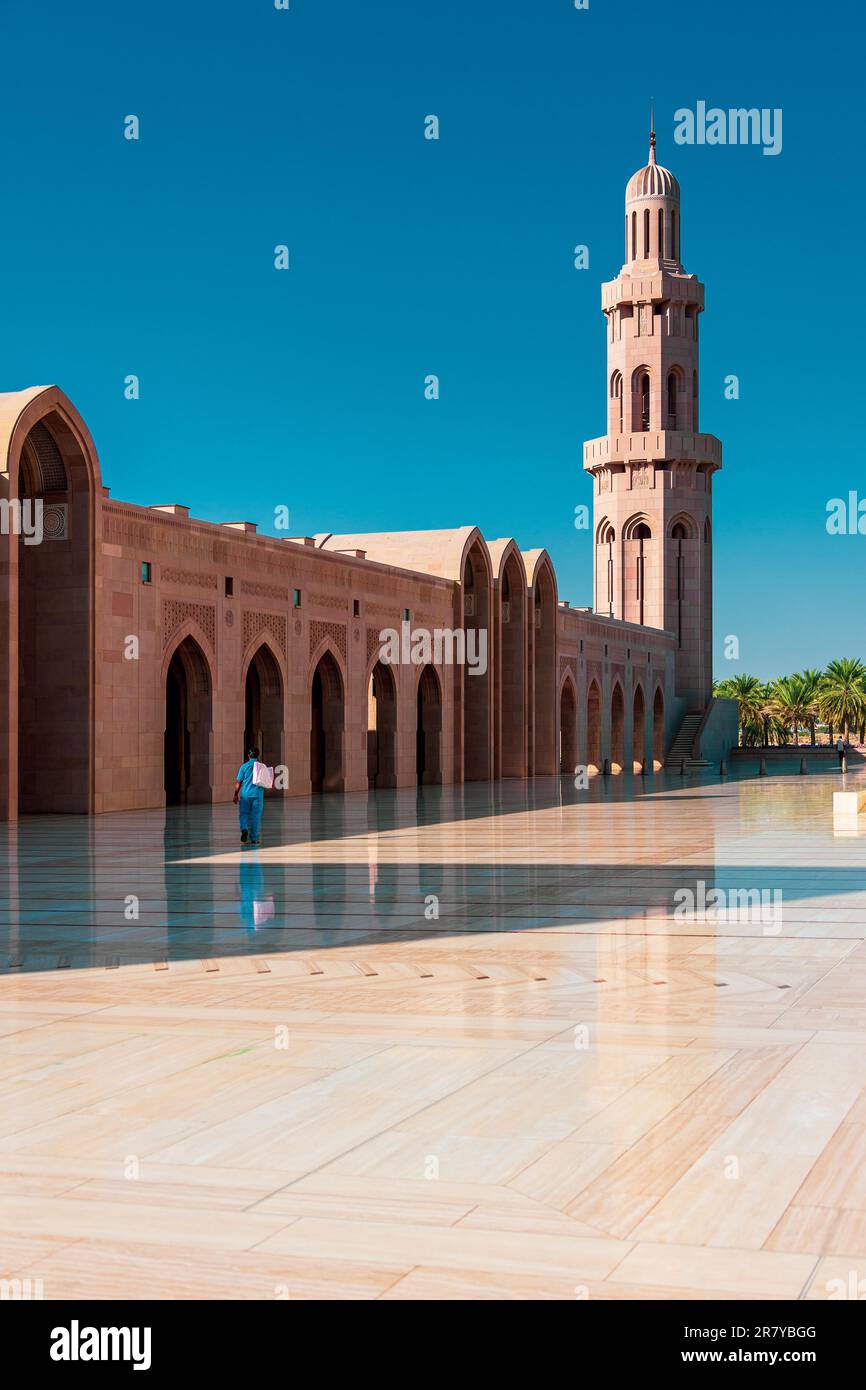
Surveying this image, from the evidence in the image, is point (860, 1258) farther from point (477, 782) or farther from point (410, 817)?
point (477, 782)

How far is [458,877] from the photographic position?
489 inches

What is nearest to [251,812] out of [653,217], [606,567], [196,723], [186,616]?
[186,616]

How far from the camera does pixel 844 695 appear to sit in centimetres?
6988

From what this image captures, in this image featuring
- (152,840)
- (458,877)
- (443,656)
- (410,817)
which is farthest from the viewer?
(443,656)

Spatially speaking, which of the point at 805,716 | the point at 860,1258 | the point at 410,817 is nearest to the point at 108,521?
the point at 410,817

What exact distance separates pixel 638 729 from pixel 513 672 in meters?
13.2

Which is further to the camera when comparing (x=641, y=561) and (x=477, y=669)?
(x=641, y=561)

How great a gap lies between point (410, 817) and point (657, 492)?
33.4 meters

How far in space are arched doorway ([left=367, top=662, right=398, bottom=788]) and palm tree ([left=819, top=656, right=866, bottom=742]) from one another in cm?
4265

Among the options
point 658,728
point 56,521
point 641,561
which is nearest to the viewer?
point 56,521

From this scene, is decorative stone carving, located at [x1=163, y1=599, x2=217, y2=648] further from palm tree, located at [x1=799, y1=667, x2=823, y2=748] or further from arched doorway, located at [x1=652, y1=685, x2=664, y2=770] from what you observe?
palm tree, located at [x1=799, y1=667, x2=823, y2=748]

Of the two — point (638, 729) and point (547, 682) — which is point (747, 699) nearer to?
point (638, 729)

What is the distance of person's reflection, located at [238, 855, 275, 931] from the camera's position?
31.3 ft
